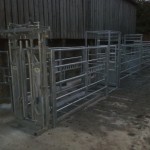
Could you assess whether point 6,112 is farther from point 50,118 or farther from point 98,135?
point 98,135

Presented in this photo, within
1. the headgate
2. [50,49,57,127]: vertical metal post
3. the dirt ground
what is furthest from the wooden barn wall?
the dirt ground

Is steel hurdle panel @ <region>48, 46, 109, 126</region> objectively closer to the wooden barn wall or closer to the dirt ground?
the dirt ground

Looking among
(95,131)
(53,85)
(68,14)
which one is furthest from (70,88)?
(68,14)

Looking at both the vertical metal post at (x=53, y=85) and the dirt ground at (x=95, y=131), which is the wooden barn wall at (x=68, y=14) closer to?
the vertical metal post at (x=53, y=85)

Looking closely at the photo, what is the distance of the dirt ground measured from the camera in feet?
9.73

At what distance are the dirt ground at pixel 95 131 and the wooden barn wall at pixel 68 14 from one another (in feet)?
7.32

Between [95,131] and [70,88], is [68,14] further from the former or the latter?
[95,131]

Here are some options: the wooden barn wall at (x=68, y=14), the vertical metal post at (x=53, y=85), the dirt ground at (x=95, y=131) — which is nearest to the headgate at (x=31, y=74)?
the vertical metal post at (x=53, y=85)

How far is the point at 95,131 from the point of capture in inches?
135

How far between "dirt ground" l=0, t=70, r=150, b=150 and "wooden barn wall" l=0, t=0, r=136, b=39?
2.23 m

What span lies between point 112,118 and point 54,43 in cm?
432

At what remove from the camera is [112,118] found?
13.1 feet

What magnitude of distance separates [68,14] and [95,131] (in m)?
4.84

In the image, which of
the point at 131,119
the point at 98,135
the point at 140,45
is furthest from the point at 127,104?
the point at 140,45
